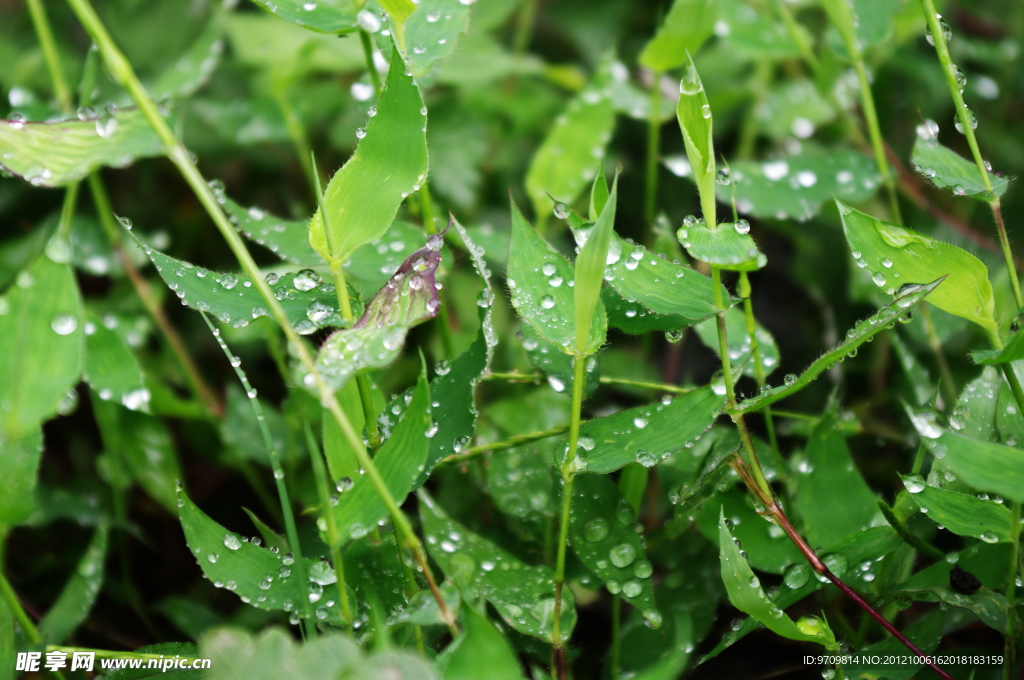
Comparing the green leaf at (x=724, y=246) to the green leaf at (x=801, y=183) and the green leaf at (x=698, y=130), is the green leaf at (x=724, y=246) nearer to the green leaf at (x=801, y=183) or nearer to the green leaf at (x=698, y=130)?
the green leaf at (x=698, y=130)

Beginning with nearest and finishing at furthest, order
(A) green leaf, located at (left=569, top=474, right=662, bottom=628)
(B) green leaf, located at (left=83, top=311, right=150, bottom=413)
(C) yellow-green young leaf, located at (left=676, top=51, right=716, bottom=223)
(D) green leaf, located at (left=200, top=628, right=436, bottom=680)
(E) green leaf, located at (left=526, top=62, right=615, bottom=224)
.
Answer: (D) green leaf, located at (left=200, top=628, right=436, bottom=680)
(C) yellow-green young leaf, located at (left=676, top=51, right=716, bottom=223)
(A) green leaf, located at (left=569, top=474, right=662, bottom=628)
(B) green leaf, located at (left=83, top=311, right=150, bottom=413)
(E) green leaf, located at (left=526, top=62, right=615, bottom=224)

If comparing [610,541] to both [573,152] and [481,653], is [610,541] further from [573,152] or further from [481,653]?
[573,152]

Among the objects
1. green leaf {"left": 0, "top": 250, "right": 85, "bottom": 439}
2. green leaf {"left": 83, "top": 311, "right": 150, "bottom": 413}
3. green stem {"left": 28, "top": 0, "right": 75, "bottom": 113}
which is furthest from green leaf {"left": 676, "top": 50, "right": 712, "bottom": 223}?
green stem {"left": 28, "top": 0, "right": 75, "bottom": 113}

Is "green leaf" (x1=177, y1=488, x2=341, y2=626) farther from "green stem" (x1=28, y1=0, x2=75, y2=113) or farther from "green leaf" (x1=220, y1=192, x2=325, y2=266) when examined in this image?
"green stem" (x1=28, y1=0, x2=75, y2=113)

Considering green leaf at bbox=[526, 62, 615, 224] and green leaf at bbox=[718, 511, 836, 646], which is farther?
green leaf at bbox=[526, 62, 615, 224]

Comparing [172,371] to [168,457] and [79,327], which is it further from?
[79,327]

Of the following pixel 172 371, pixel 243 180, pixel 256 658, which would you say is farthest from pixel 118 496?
pixel 243 180
